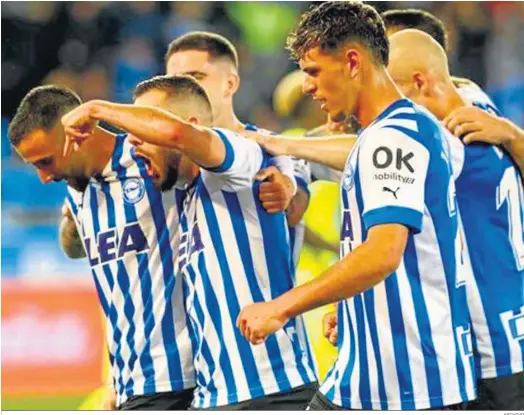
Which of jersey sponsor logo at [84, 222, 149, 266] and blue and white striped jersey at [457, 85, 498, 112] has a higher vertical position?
blue and white striped jersey at [457, 85, 498, 112]

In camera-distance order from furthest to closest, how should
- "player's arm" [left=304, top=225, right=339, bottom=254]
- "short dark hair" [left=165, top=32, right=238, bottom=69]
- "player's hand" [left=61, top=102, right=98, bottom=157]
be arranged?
"player's arm" [left=304, top=225, right=339, bottom=254], "short dark hair" [left=165, top=32, right=238, bottom=69], "player's hand" [left=61, top=102, right=98, bottom=157]

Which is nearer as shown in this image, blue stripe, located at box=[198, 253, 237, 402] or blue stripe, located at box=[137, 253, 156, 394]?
blue stripe, located at box=[198, 253, 237, 402]

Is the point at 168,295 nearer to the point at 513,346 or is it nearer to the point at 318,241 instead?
the point at 513,346

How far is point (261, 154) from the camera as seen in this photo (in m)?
3.24

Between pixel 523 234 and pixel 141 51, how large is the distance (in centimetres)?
423

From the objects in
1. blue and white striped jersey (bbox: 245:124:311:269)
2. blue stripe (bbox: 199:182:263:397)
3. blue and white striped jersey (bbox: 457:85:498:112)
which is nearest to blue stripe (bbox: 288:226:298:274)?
blue and white striped jersey (bbox: 245:124:311:269)

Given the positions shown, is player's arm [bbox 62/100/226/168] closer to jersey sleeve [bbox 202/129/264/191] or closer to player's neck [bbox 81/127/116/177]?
jersey sleeve [bbox 202/129/264/191]

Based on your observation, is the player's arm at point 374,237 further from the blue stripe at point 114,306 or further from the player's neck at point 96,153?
the player's neck at point 96,153

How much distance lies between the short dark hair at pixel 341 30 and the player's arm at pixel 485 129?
0.41 metres

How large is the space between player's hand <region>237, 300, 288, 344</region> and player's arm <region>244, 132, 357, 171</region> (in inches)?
36.0

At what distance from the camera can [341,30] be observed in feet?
9.14

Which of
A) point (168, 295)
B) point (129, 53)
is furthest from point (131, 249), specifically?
point (129, 53)

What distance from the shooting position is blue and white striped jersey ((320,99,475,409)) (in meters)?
2.57

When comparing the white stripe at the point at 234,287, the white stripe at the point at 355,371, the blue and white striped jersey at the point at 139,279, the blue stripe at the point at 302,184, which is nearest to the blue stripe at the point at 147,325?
the blue and white striped jersey at the point at 139,279
